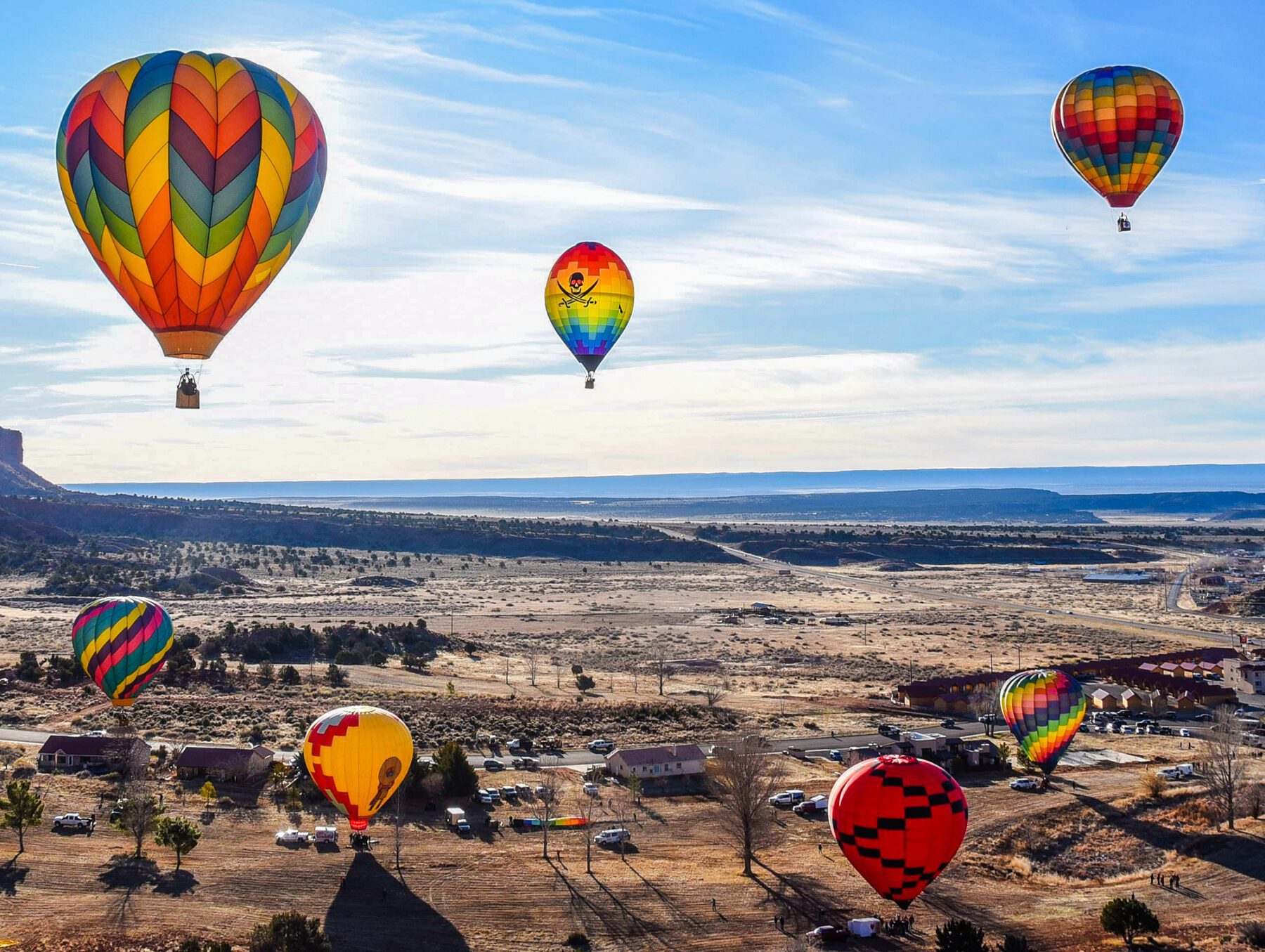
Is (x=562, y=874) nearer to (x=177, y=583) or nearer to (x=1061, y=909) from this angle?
(x=1061, y=909)

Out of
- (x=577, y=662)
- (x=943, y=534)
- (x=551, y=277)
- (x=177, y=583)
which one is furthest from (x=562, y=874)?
(x=943, y=534)

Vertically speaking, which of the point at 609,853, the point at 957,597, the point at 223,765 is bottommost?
the point at 957,597

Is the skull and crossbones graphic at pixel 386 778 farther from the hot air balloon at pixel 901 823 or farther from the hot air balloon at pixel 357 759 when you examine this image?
the hot air balloon at pixel 901 823

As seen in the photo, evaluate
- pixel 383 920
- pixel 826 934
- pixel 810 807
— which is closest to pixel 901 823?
pixel 826 934

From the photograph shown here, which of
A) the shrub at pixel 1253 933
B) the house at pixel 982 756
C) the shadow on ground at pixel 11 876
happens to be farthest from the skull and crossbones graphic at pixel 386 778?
the house at pixel 982 756

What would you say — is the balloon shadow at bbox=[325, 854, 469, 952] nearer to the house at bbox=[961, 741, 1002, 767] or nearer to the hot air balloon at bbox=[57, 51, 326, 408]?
the hot air balloon at bbox=[57, 51, 326, 408]

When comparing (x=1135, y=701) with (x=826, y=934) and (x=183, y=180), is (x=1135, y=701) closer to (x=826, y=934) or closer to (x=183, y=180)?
(x=826, y=934)

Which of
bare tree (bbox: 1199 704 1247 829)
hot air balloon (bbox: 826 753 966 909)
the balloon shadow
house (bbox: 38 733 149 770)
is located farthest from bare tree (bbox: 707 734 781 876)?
house (bbox: 38 733 149 770)

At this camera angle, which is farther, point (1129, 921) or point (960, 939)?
point (1129, 921)
